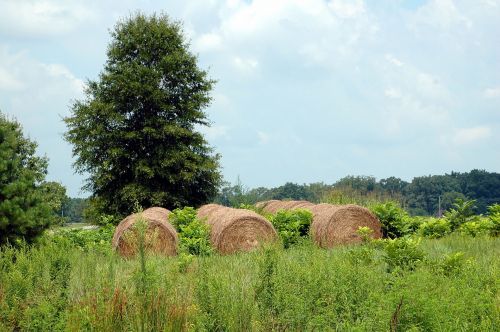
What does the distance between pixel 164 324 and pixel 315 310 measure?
204 centimetres

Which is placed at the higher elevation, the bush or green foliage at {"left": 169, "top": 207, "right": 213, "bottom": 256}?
green foliage at {"left": 169, "top": 207, "right": 213, "bottom": 256}

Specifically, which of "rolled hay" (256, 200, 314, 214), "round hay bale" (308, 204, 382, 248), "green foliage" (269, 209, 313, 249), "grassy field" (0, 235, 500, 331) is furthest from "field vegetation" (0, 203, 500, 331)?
"rolled hay" (256, 200, 314, 214)

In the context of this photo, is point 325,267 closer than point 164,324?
No

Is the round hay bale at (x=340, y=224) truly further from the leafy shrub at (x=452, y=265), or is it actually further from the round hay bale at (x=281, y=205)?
the leafy shrub at (x=452, y=265)

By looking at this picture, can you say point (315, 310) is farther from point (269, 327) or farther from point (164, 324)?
point (164, 324)

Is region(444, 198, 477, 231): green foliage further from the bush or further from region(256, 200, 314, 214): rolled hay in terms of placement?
the bush

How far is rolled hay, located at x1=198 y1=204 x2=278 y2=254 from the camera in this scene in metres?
16.0

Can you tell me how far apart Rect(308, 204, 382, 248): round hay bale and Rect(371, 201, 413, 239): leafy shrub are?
0.44 metres

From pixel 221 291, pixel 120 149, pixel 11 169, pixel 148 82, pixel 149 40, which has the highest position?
pixel 149 40

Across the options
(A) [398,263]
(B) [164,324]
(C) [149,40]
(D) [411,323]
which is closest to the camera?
(B) [164,324]

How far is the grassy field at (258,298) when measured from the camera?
6574 millimetres

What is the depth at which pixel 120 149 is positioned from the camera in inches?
1171

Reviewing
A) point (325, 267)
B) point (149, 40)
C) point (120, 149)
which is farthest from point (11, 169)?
point (149, 40)

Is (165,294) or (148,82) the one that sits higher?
(148,82)
